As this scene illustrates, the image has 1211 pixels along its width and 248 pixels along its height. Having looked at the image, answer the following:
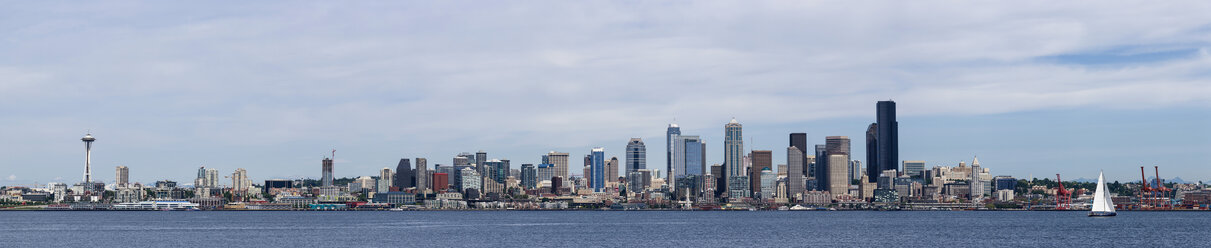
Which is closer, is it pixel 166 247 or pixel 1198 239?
pixel 166 247

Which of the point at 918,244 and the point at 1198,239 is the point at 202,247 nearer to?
the point at 918,244

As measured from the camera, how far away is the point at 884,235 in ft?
513

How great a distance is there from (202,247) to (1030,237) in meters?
89.3

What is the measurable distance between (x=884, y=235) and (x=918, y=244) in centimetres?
2281

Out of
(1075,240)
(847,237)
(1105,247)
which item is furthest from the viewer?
(847,237)

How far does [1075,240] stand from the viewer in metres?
140

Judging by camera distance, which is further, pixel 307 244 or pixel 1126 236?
pixel 1126 236

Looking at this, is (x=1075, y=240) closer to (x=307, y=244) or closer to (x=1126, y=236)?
(x=1126, y=236)

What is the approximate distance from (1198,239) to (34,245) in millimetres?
119538

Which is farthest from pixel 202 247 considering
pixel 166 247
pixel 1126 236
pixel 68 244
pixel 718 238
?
pixel 1126 236

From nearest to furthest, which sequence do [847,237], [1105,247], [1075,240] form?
[1105,247]
[1075,240]
[847,237]

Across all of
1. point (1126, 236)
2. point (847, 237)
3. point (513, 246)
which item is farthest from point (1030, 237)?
point (513, 246)

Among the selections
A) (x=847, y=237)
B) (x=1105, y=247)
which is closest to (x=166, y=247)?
(x=847, y=237)

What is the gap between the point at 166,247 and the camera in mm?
127375
